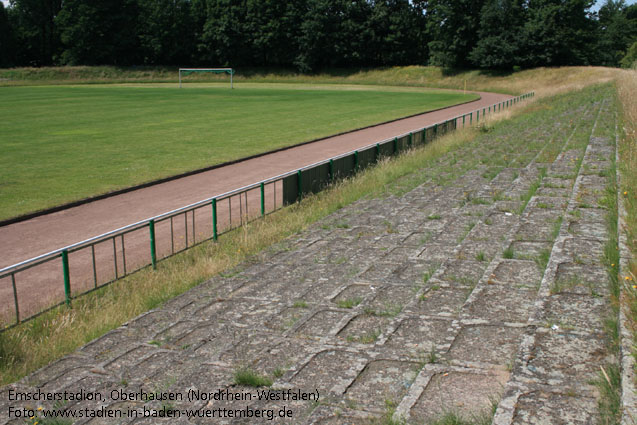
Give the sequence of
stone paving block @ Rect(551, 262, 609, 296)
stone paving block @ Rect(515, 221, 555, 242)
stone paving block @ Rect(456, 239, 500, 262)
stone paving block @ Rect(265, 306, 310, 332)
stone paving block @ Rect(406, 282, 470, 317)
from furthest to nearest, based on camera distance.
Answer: stone paving block @ Rect(515, 221, 555, 242)
stone paving block @ Rect(456, 239, 500, 262)
stone paving block @ Rect(265, 306, 310, 332)
stone paving block @ Rect(406, 282, 470, 317)
stone paving block @ Rect(551, 262, 609, 296)

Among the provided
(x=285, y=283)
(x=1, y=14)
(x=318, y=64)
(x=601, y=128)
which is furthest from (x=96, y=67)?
(x=285, y=283)

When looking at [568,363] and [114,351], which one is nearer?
[568,363]

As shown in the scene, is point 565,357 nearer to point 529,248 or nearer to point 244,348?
point 244,348

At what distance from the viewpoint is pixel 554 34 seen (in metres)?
78.7

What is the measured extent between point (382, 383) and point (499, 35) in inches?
3366

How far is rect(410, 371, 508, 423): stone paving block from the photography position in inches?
191

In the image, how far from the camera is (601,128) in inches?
843

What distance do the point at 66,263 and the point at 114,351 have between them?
2.75 meters

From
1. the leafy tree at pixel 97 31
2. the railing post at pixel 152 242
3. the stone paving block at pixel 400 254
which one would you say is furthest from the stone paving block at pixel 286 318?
the leafy tree at pixel 97 31

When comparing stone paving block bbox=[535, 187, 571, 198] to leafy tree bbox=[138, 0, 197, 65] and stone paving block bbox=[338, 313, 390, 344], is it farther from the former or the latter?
leafy tree bbox=[138, 0, 197, 65]

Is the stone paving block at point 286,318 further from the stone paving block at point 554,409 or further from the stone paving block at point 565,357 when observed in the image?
the stone paving block at point 554,409

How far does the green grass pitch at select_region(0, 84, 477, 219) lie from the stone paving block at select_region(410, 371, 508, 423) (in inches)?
536

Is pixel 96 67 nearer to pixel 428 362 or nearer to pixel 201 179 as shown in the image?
pixel 201 179

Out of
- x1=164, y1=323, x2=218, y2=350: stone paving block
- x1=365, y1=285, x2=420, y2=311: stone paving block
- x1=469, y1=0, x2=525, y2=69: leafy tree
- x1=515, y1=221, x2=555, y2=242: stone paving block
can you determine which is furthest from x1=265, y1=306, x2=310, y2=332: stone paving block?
x1=469, y1=0, x2=525, y2=69: leafy tree
